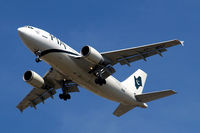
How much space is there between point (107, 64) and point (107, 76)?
3.60 feet

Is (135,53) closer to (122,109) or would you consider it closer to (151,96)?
(151,96)

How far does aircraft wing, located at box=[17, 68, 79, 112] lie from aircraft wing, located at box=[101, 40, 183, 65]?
5.31 m

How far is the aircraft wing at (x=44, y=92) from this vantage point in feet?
117

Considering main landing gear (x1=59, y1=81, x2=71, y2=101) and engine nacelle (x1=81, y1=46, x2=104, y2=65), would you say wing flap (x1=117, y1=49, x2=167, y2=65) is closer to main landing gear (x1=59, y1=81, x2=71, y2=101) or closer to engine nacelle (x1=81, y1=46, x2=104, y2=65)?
engine nacelle (x1=81, y1=46, x2=104, y2=65)

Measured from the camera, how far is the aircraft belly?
30.9 metres

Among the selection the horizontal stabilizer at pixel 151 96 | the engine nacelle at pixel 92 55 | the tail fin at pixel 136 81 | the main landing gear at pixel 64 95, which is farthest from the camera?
the tail fin at pixel 136 81

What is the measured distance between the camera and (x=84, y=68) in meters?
32.0

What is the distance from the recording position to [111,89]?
112ft

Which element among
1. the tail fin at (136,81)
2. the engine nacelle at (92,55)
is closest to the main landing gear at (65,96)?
the tail fin at (136,81)

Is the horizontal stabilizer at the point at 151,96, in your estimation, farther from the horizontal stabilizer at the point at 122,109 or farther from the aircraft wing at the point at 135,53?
the aircraft wing at the point at 135,53

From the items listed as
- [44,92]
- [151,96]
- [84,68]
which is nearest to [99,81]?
[84,68]

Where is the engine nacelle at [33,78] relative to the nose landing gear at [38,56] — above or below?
below

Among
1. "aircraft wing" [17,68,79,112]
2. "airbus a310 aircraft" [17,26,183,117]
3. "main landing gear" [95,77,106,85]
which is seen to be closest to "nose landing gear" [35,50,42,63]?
"airbus a310 aircraft" [17,26,183,117]

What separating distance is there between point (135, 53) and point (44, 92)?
35.5 ft
